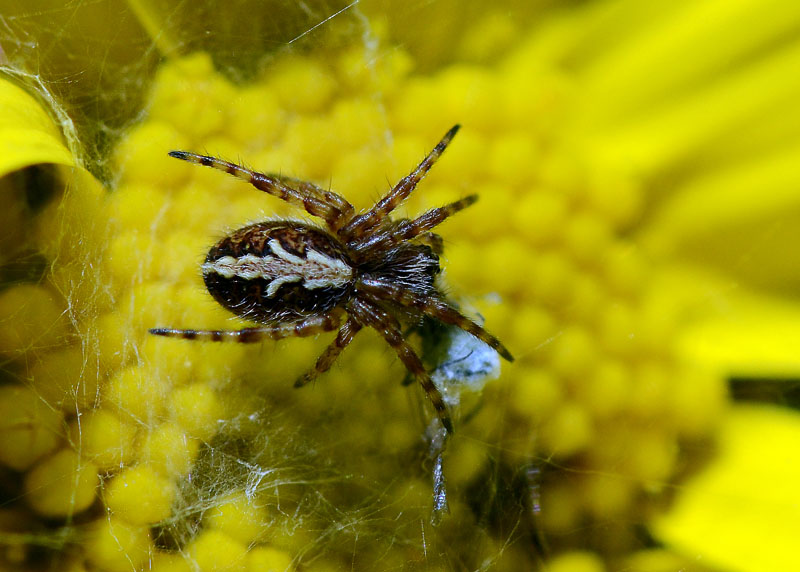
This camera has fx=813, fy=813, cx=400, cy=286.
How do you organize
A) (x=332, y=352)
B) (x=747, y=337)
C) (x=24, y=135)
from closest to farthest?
1. (x=24, y=135)
2. (x=332, y=352)
3. (x=747, y=337)

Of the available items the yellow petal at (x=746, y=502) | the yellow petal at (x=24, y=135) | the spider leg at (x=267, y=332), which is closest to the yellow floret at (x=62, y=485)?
the spider leg at (x=267, y=332)

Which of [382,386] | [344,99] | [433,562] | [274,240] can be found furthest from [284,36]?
[433,562]

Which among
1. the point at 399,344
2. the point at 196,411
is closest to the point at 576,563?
the point at 399,344

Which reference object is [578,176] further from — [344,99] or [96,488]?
[96,488]

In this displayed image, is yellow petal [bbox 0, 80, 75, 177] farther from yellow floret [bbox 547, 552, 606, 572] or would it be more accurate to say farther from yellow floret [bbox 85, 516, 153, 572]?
yellow floret [bbox 547, 552, 606, 572]

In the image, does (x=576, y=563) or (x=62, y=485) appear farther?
(x=576, y=563)

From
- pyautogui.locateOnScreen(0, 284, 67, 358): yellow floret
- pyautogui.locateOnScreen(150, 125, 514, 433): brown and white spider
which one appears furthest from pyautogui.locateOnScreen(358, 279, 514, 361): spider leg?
pyautogui.locateOnScreen(0, 284, 67, 358): yellow floret

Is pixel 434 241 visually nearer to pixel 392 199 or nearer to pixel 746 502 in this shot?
pixel 392 199

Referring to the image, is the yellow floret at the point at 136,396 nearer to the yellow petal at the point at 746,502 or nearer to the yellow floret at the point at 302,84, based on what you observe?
the yellow floret at the point at 302,84
